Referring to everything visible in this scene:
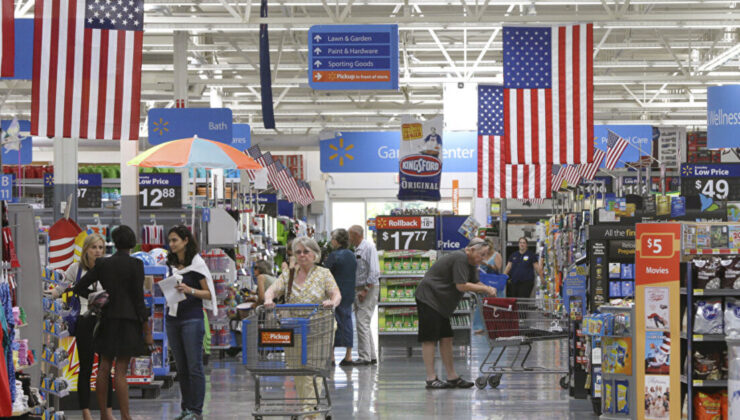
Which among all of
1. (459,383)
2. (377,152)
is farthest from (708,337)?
(377,152)

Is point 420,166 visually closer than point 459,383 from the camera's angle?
No

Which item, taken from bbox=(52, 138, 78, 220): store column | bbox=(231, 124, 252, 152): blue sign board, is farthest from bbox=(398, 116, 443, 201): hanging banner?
bbox=(231, 124, 252, 152): blue sign board

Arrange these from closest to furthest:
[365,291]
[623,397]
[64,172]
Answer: [623,397] < [365,291] < [64,172]

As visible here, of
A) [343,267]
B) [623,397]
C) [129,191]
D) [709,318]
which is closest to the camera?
[709,318]

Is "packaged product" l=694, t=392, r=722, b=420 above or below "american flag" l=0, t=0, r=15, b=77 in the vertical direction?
below

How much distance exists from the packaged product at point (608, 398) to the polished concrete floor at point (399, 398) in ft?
2.72

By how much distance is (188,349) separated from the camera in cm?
763

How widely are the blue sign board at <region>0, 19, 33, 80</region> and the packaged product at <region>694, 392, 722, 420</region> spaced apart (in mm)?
7842

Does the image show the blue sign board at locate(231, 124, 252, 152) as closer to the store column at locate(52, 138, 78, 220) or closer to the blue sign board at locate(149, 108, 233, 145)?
the store column at locate(52, 138, 78, 220)

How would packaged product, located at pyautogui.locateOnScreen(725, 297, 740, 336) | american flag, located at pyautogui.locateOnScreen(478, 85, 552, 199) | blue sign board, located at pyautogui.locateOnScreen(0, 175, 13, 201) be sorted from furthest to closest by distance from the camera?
american flag, located at pyautogui.locateOnScreen(478, 85, 552, 199), packaged product, located at pyautogui.locateOnScreen(725, 297, 740, 336), blue sign board, located at pyautogui.locateOnScreen(0, 175, 13, 201)

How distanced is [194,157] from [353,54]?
14.7 feet

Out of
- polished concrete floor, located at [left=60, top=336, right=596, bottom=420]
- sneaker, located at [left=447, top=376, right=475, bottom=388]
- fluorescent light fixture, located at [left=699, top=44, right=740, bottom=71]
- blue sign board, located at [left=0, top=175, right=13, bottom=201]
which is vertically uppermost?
fluorescent light fixture, located at [left=699, top=44, right=740, bottom=71]

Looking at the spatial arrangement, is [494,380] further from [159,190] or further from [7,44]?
[7,44]

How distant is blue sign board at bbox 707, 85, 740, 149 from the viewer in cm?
1553
